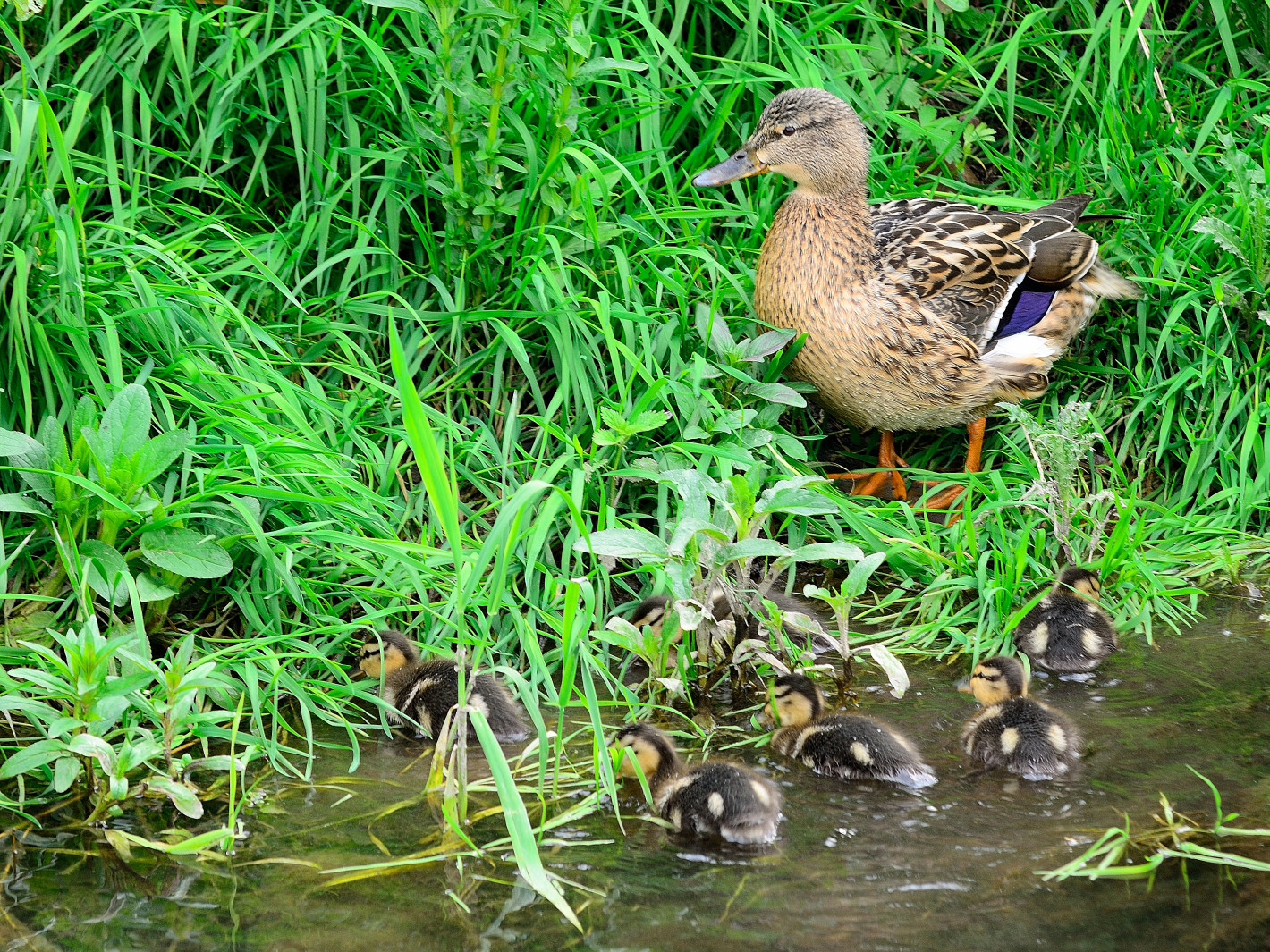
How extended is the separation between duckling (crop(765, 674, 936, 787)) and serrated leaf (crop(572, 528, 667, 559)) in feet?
1.47

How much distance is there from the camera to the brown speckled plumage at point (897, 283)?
14.0 feet

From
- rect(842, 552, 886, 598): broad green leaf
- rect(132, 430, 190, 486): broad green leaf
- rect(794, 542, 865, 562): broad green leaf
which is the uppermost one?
rect(132, 430, 190, 486): broad green leaf

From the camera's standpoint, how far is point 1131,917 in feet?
7.84

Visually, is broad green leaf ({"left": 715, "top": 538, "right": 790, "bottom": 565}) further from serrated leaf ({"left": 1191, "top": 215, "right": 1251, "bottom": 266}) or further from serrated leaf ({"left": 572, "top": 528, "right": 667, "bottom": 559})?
serrated leaf ({"left": 1191, "top": 215, "right": 1251, "bottom": 266})

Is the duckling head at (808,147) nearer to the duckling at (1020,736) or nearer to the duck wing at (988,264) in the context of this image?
the duck wing at (988,264)

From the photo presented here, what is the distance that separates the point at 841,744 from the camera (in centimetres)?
295

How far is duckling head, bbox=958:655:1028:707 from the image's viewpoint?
3188mm

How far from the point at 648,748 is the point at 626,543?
1.61ft

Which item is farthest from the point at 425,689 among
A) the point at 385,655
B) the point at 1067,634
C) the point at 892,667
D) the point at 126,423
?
the point at 1067,634

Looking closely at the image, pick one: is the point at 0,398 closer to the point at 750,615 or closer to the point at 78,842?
the point at 78,842

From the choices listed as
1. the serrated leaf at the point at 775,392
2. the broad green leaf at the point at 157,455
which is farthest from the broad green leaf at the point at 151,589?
the serrated leaf at the point at 775,392

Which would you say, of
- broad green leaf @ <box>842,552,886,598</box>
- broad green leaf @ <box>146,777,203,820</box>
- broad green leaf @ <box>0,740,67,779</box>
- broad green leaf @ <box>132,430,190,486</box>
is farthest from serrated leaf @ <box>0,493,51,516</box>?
broad green leaf @ <box>842,552,886,598</box>

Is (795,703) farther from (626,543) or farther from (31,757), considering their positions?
(31,757)

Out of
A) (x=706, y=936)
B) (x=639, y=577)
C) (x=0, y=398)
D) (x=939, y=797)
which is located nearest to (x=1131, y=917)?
(x=939, y=797)
